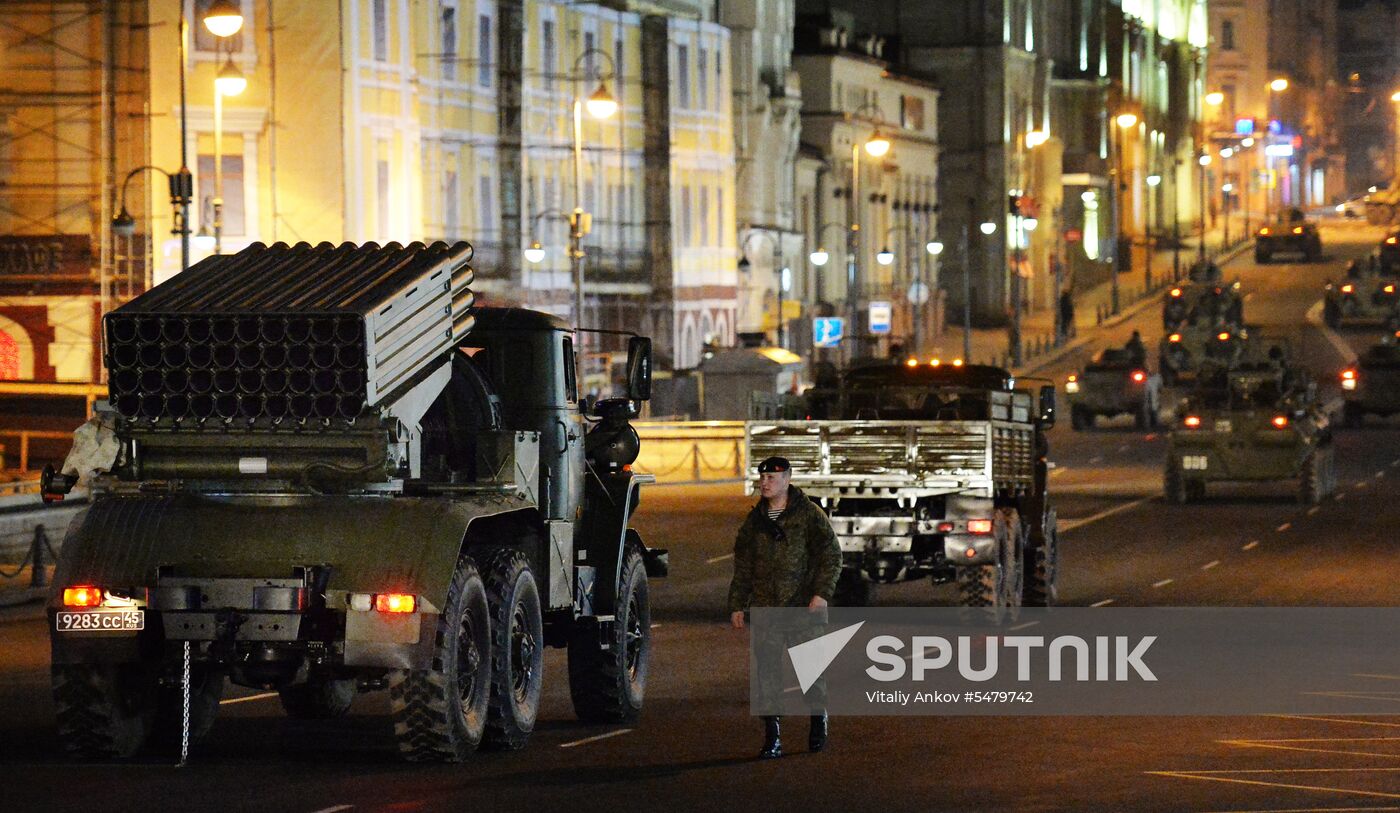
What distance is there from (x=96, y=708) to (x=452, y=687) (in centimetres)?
194

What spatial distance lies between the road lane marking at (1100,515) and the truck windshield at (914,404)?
10914mm

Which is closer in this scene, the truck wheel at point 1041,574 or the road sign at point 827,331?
the truck wheel at point 1041,574

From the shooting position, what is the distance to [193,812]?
13.5 meters

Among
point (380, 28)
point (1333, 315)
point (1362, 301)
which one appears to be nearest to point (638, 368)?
point (380, 28)

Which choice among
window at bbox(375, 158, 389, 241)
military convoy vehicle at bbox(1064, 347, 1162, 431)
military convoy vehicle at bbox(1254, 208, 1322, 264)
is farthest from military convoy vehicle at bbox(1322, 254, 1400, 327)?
window at bbox(375, 158, 389, 241)

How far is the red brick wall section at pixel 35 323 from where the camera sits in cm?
5438

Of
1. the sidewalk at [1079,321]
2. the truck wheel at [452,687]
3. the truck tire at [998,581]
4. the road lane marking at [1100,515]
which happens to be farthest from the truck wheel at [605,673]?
the sidewalk at [1079,321]

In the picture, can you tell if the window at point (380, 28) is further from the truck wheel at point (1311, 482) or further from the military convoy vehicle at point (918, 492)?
the military convoy vehicle at point (918, 492)

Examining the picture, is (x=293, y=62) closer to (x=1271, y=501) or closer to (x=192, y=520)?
(x=1271, y=501)

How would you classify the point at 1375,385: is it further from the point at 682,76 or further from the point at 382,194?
the point at 382,194

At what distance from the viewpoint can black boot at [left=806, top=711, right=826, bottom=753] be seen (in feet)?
51.6

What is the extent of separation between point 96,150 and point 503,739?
40.0 metres

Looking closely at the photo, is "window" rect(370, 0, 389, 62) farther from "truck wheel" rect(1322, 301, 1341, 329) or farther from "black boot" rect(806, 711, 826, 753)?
"truck wheel" rect(1322, 301, 1341, 329)

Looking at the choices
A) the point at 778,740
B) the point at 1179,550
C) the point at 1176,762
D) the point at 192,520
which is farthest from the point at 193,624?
the point at 1179,550
